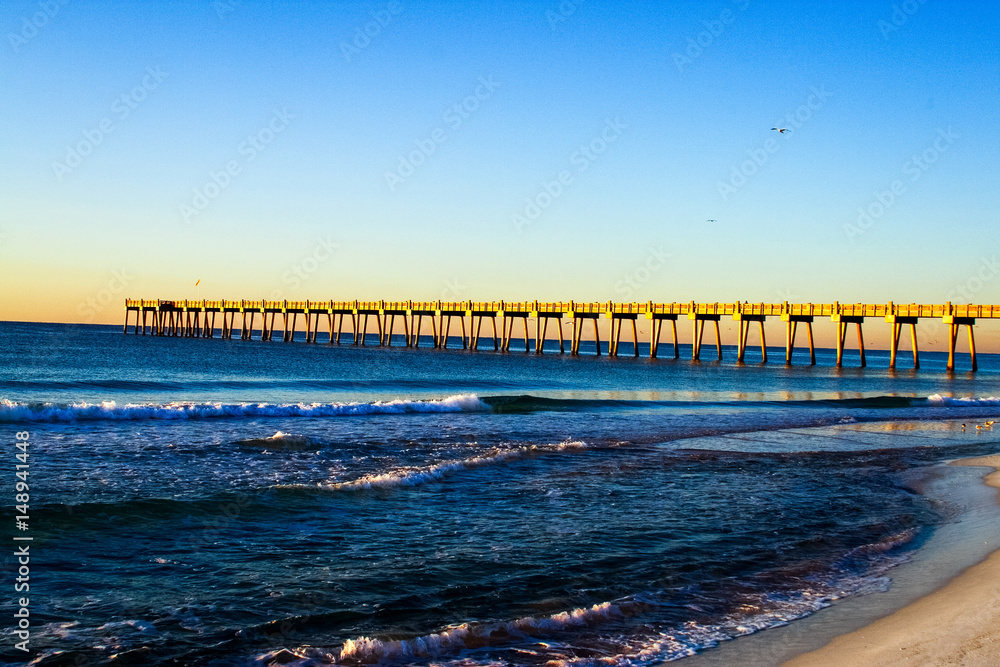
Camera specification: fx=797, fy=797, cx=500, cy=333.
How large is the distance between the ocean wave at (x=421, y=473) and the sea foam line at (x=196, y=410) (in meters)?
7.89

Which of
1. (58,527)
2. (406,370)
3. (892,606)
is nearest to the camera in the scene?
(892,606)

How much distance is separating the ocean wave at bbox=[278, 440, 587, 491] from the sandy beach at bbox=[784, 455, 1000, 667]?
6418 millimetres

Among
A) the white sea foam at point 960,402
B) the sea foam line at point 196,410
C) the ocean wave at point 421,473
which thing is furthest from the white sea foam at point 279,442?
the white sea foam at point 960,402

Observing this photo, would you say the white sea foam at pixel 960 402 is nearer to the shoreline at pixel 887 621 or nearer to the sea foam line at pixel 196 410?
the sea foam line at pixel 196 410

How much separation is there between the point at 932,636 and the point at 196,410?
1733 centimetres

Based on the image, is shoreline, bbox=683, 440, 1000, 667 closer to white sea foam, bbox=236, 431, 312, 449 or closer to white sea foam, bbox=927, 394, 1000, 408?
white sea foam, bbox=236, 431, 312, 449

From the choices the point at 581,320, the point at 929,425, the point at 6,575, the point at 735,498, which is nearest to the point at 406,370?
the point at 581,320

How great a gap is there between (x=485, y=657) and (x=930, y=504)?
7864 mm

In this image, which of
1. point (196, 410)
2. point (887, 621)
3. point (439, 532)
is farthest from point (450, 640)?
point (196, 410)

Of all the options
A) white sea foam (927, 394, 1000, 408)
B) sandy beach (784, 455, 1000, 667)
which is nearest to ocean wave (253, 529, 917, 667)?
sandy beach (784, 455, 1000, 667)

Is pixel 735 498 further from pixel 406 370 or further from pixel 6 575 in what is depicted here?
pixel 406 370

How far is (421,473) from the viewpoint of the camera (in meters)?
11.3

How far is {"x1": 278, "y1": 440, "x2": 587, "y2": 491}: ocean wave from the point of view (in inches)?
404

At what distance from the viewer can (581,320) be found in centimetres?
5897
